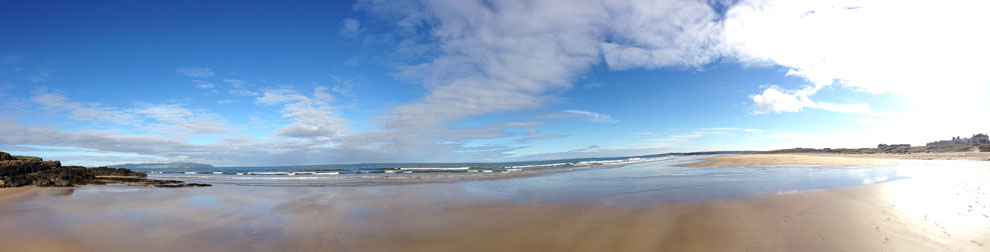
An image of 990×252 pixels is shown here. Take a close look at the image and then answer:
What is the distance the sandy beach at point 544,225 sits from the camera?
4.82 m

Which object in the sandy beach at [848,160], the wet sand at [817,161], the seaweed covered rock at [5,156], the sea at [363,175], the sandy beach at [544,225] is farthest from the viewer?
the sandy beach at [848,160]

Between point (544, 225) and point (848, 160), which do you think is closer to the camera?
point (544, 225)

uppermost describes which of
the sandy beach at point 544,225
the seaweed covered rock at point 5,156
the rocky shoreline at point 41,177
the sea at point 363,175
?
the seaweed covered rock at point 5,156

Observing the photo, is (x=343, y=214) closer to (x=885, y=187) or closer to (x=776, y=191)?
(x=776, y=191)

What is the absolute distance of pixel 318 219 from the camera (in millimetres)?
7434

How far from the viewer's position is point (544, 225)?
244 inches

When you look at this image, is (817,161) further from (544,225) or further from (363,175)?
(363,175)

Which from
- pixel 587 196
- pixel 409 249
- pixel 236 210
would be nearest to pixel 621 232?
pixel 409 249

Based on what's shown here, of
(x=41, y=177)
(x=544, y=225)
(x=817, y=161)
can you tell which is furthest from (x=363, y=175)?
(x=817, y=161)

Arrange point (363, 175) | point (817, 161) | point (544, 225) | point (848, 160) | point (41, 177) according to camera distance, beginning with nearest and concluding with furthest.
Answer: point (544, 225) < point (41, 177) < point (848, 160) < point (817, 161) < point (363, 175)

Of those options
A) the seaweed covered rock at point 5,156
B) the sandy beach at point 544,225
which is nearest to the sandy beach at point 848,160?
the sandy beach at point 544,225

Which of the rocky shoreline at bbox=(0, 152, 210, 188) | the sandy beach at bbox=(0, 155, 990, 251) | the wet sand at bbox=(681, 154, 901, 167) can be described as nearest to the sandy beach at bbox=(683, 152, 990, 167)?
the wet sand at bbox=(681, 154, 901, 167)

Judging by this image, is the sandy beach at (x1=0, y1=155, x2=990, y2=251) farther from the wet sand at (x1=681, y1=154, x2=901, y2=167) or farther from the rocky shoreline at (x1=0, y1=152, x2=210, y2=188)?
the wet sand at (x1=681, y1=154, x2=901, y2=167)

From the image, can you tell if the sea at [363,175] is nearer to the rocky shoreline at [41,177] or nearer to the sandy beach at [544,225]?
the rocky shoreline at [41,177]
